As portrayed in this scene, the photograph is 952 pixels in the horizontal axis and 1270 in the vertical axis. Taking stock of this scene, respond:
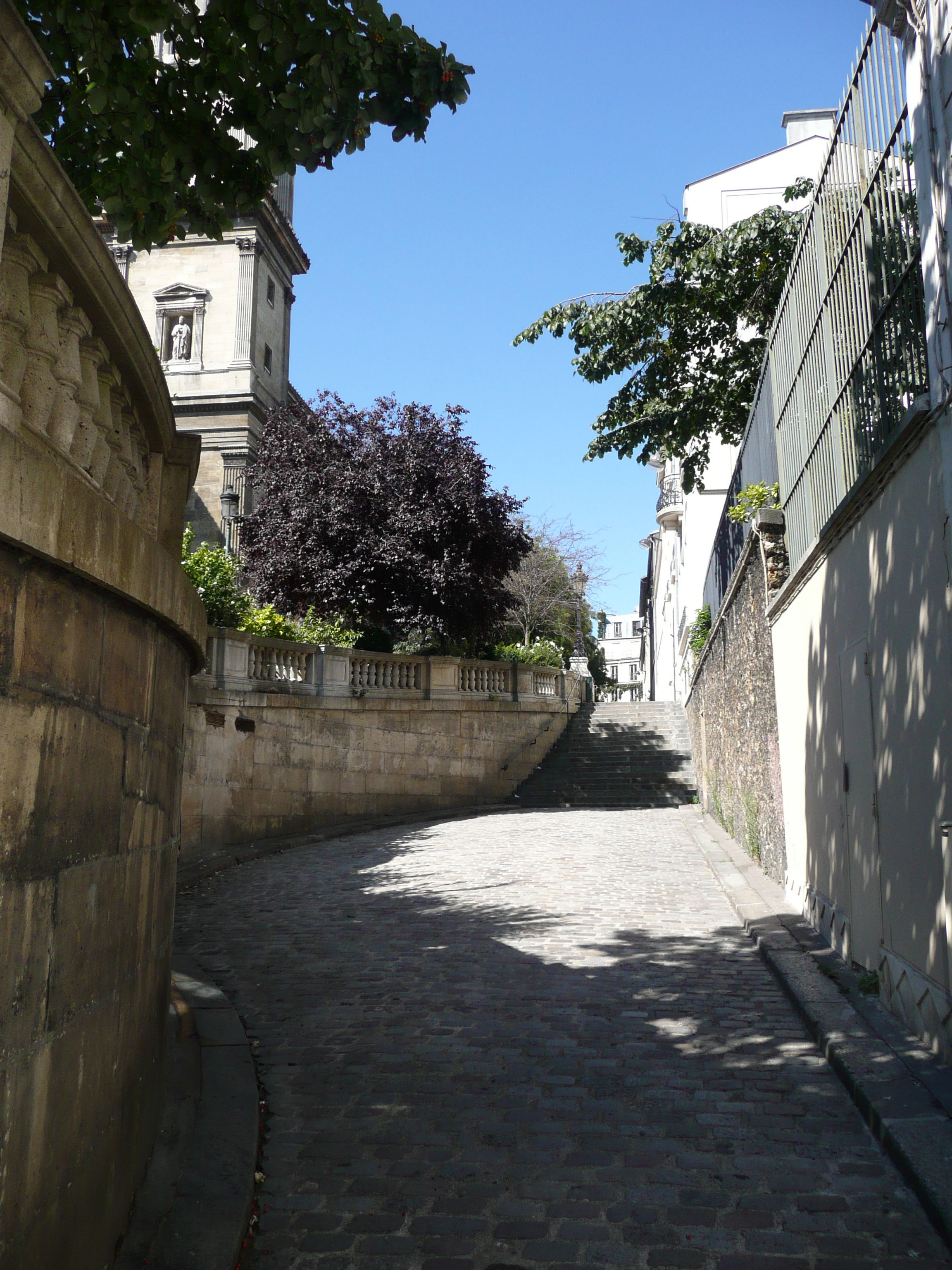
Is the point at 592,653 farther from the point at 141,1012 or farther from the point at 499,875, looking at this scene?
the point at 141,1012

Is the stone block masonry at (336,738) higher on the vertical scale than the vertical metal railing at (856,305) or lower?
lower

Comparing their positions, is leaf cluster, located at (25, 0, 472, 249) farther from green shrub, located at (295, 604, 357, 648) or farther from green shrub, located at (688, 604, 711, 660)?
green shrub, located at (688, 604, 711, 660)

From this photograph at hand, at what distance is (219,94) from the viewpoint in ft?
19.0

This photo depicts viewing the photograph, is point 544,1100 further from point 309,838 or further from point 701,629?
point 701,629

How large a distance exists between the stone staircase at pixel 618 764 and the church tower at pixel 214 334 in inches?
583

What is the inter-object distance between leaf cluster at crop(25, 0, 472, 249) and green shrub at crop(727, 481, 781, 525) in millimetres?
5418

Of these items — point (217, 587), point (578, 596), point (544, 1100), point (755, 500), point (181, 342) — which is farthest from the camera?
point (578, 596)

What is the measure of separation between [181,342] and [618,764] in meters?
22.2

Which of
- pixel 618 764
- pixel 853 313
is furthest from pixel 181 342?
pixel 853 313

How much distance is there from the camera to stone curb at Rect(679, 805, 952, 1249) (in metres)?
3.76

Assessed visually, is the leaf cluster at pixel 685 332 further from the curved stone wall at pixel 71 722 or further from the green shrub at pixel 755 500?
the curved stone wall at pixel 71 722

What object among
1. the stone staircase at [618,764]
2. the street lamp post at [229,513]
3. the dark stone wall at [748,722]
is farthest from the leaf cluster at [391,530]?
the dark stone wall at [748,722]

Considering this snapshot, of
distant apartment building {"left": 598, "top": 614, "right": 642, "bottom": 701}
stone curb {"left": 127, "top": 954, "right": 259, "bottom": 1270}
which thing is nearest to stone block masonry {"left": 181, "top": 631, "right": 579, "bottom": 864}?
stone curb {"left": 127, "top": 954, "right": 259, "bottom": 1270}

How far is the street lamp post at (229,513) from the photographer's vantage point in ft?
80.5
